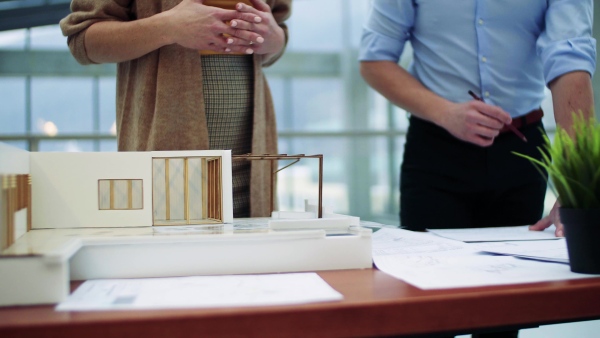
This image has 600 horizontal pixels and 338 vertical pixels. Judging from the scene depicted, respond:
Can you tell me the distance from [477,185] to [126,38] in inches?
36.3

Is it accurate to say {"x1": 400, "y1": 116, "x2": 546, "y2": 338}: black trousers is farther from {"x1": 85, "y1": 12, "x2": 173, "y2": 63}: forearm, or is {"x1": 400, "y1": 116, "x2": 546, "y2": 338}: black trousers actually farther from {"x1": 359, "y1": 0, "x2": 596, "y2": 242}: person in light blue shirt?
{"x1": 85, "y1": 12, "x2": 173, "y2": 63}: forearm

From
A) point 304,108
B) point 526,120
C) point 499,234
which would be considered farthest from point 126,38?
point 304,108

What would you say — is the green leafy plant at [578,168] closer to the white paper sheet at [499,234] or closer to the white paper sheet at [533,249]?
the white paper sheet at [533,249]

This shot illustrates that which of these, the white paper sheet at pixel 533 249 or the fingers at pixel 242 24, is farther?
the fingers at pixel 242 24

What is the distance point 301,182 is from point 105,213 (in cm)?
335

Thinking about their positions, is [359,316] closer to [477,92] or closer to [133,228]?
[133,228]

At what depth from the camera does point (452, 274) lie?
0.68 metres

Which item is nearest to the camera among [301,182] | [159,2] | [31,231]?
[31,231]

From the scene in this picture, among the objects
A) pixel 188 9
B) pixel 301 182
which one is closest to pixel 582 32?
pixel 188 9

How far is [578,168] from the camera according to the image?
2.27ft

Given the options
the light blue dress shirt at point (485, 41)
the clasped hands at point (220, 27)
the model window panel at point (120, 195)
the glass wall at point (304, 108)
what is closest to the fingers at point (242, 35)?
the clasped hands at point (220, 27)

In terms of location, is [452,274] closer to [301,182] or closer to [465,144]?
[465,144]

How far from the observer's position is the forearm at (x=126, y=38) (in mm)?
1104

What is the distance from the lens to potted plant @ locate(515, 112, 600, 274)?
2.21 feet
